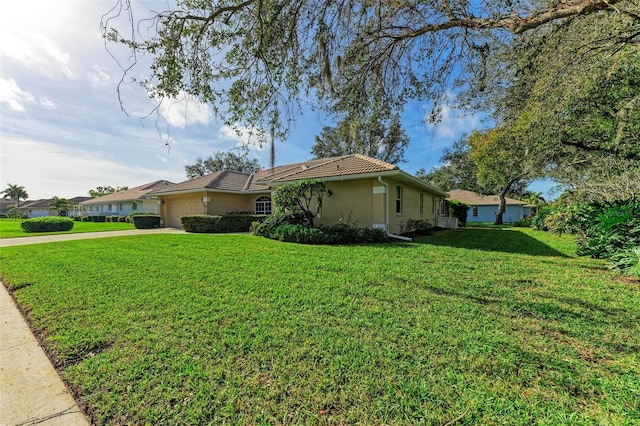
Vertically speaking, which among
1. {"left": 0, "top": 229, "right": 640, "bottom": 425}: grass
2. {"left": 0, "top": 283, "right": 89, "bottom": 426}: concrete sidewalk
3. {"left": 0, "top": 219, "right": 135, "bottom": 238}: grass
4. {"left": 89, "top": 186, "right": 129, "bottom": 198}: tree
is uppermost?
{"left": 89, "top": 186, "right": 129, "bottom": 198}: tree

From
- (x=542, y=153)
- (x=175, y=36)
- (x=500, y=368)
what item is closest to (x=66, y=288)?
(x=175, y=36)

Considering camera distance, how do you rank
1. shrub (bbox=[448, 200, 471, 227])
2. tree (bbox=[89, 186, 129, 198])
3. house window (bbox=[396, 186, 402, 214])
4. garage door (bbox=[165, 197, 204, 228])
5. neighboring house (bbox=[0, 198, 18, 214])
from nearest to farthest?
house window (bbox=[396, 186, 402, 214]), garage door (bbox=[165, 197, 204, 228]), shrub (bbox=[448, 200, 471, 227]), tree (bbox=[89, 186, 129, 198]), neighboring house (bbox=[0, 198, 18, 214])

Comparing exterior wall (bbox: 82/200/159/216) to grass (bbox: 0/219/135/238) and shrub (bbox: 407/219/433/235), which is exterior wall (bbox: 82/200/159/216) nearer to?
grass (bbox: 0/219/135/238)

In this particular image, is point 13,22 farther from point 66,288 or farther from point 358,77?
point 358,77

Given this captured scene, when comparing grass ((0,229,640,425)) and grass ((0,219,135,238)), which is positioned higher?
grass ((0,219,135,238))

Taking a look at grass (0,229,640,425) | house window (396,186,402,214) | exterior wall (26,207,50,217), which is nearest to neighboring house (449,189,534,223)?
house window (396,186,402,214)

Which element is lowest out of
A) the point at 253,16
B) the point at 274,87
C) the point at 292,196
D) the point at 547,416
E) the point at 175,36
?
the point at 547,416

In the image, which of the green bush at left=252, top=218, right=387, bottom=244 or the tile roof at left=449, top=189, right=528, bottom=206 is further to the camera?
the tile roof at left=449, top=189, right=528, bottom=206

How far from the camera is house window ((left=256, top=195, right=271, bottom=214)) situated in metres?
20.3

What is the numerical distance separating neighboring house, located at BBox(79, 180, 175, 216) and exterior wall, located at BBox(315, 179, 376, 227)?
21344 millimetres

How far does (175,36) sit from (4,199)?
119796 millimetres

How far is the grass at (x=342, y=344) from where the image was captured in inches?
85.6

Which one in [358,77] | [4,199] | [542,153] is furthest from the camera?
[4,199]

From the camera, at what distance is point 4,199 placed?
3201 inches
